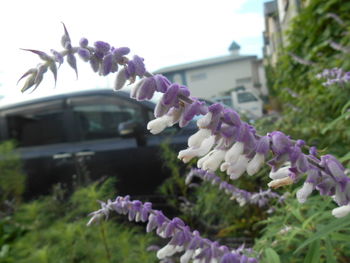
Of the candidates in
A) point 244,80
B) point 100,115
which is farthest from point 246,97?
point 244,80

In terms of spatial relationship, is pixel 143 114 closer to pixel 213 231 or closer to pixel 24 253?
pixel 213 231

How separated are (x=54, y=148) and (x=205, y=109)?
456 centimetres

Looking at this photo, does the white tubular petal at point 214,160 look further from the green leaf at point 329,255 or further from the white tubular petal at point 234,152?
the green leaf at point 329,255

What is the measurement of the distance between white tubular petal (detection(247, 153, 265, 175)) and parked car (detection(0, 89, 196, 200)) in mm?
3538

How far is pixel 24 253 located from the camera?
2.17 meters

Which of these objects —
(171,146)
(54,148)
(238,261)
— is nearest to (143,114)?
(171,146)

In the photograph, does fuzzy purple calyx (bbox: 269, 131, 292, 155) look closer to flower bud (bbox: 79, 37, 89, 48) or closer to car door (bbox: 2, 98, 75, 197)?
flower bud (bbox: 79, 37, 89, 48)

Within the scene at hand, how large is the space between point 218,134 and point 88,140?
4.32 m

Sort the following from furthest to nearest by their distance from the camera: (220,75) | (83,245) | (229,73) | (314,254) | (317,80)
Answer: (229,73)
(220,75)
(317,80)
(83,245)
(314,254)

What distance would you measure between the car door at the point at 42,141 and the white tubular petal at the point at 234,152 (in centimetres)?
427

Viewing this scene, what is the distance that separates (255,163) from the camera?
630 millimetres

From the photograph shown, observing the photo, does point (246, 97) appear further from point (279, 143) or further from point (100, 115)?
point (279, 143)

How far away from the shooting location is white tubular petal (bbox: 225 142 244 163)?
2.04 ft

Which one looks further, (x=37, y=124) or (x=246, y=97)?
(x=246, y=97)
